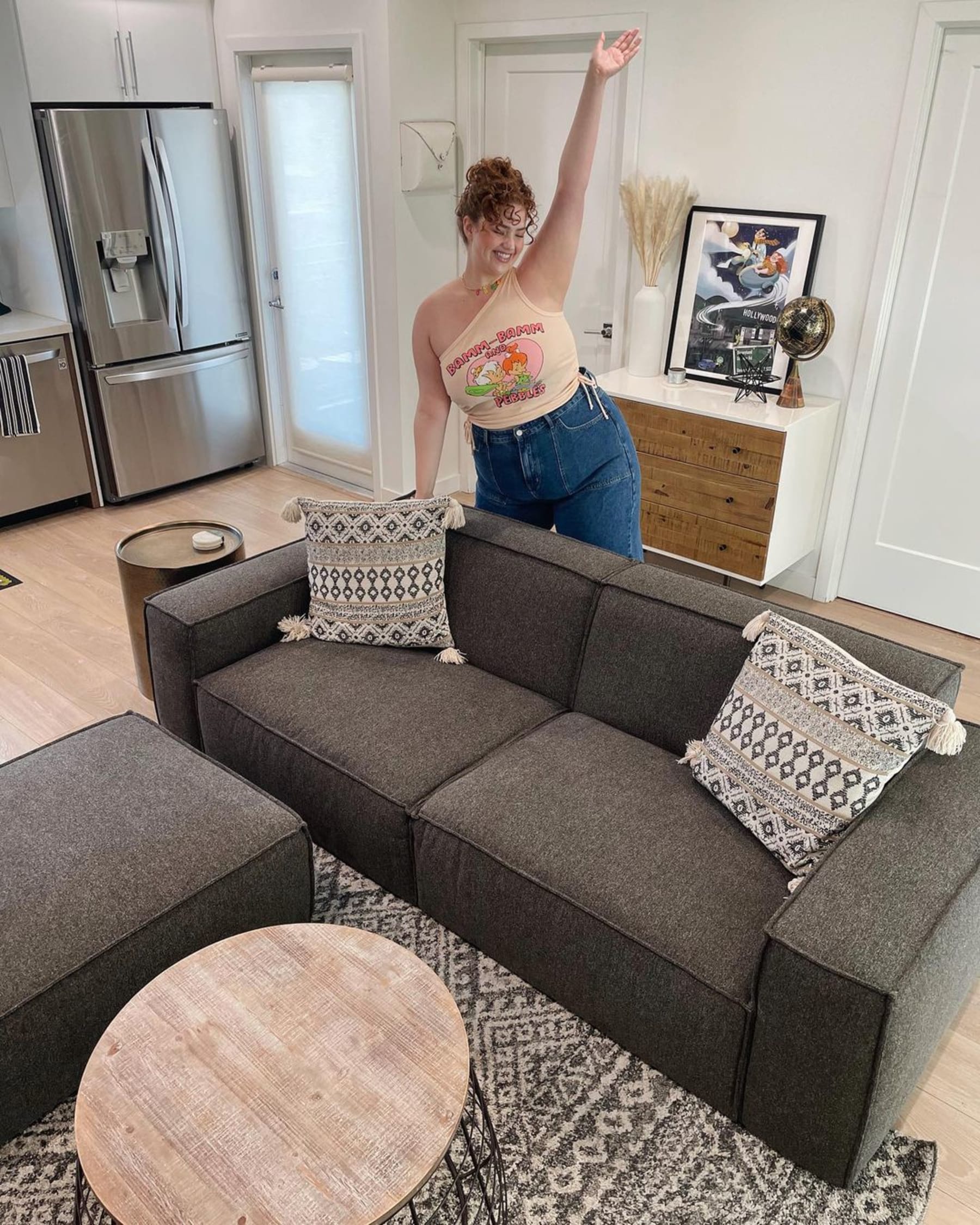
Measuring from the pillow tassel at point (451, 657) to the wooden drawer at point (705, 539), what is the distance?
1149 millimetres

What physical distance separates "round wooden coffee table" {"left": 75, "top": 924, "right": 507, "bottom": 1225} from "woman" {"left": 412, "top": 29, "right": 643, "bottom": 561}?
4.37 ft

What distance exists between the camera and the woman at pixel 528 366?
2.29 metres

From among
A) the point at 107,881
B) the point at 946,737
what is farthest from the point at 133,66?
the point at 946,737

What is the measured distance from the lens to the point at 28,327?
14.4 feet

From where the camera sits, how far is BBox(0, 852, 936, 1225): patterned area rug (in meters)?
1.74

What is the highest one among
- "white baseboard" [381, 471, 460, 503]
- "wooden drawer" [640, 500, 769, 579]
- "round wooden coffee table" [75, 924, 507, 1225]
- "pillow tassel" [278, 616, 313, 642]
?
"pillow tassel" [278, 616, 313, 642]

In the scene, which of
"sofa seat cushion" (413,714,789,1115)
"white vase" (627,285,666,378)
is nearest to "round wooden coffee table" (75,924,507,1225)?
"sofa seat cushion" (413,714,789,1115)

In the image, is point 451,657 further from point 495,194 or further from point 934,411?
point 934,411

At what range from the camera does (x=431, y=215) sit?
4441 mm

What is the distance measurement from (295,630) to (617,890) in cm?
122

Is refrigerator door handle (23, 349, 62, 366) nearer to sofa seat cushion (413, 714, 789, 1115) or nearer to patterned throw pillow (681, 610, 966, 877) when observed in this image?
sofa seat cushion (413, 714, 789, 1115)

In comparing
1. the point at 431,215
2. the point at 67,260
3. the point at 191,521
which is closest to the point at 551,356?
the point at 191,521

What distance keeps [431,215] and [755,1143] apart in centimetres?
383

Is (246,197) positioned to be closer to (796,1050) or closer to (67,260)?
(67,260)
